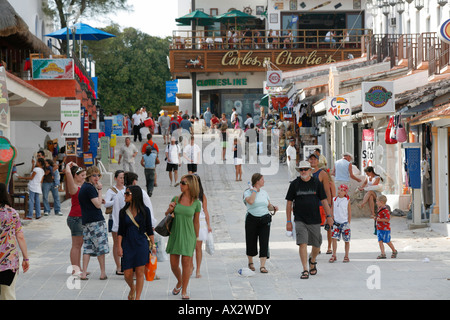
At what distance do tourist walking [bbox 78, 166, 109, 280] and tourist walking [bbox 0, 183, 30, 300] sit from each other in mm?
2677

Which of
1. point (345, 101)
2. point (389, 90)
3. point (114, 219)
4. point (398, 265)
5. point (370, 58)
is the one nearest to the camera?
point (114, 219)

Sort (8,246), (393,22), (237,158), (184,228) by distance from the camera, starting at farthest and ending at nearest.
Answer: (393,22) → (237,158) → (184,228) → (8,246)

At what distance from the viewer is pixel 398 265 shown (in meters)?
12.6

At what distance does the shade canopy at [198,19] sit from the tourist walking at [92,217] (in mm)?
39099

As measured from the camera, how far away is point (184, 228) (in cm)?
1011

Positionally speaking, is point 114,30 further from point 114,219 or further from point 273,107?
point 114,219

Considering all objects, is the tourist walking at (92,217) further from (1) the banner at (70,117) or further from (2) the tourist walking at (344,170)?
(1) the banner at (70,117)

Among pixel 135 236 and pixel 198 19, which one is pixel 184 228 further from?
pixel 198 19

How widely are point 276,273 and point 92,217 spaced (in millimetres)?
2764

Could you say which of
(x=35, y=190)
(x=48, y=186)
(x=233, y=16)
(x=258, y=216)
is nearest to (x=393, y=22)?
(x=233, y=16)

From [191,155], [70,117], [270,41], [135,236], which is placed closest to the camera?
[135,236]

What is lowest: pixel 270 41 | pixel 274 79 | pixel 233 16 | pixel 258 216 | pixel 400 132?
pixel 258 216
